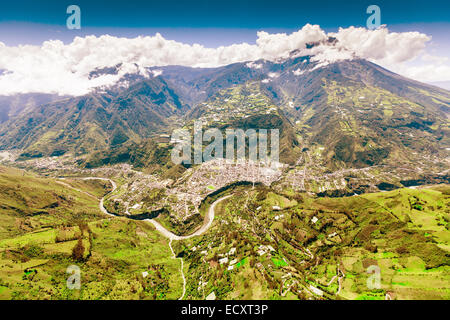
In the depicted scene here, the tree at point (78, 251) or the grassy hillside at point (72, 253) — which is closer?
the grassy hillside at point (72, 253)

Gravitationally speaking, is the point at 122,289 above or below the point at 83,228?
below

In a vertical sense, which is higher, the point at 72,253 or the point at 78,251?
the point at 78,251

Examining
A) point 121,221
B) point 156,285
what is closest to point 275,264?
point 156,285

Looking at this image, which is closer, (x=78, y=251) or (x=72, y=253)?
(x=72, y=253)

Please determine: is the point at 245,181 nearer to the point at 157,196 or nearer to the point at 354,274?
the point at 157,196

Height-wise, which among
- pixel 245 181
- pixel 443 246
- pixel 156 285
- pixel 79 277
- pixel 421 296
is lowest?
pixel 156 285

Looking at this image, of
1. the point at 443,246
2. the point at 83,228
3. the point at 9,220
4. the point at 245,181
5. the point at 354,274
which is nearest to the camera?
the point at 443,246

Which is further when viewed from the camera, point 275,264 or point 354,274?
point 275,264

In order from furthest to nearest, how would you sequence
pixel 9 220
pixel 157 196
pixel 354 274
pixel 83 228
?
pixel 157 196 → pixel 9 220 → pixel 83 228 → pixel 354 274

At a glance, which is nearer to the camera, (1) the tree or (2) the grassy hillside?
(2) the grassy hillside

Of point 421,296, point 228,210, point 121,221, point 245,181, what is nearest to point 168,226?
point 121,221
